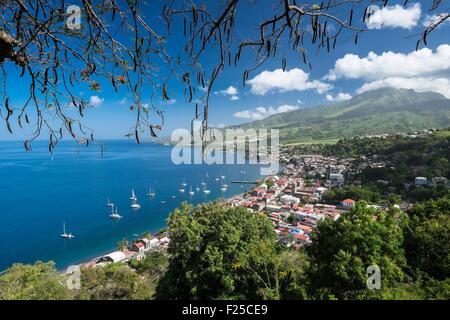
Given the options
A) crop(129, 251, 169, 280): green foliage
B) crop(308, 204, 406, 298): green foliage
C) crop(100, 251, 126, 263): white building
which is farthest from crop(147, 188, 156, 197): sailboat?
crop(308, 204, 406, 298): green foliage

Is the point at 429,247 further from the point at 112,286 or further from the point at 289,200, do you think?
the point at 289,200

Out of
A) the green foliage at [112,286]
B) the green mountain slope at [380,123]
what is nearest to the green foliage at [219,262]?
the green foliage at [112,286]

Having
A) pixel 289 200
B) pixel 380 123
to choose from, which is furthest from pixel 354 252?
pixel 380 123

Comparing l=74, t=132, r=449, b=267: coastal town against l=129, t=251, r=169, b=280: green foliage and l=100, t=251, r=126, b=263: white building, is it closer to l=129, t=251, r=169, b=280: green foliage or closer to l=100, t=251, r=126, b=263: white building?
l=100, t=251, r=126, b=263: white building

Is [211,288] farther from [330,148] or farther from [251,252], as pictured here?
[330,148]
